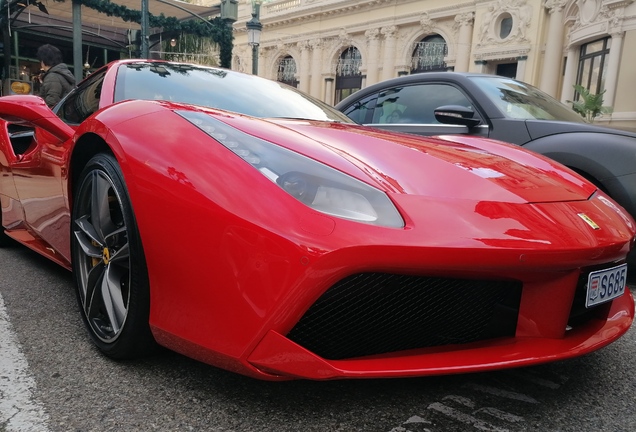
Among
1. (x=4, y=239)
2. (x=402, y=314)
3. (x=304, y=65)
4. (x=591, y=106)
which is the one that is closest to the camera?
(x=402, y=314)

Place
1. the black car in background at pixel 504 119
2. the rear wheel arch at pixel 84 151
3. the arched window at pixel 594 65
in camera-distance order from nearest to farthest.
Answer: the rear wheel arch at pixel 84 151
the black car in background at pixel 504 119
the arched window at pixel 594 65

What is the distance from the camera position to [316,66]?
27.8 metres

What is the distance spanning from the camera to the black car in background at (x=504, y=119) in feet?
10.3

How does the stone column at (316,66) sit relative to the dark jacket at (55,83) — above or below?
above

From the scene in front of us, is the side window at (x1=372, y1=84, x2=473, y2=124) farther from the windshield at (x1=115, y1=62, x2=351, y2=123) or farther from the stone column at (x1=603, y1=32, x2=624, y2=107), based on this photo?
the stone column at (x1=603, y1=32, x2=624, y2=107)

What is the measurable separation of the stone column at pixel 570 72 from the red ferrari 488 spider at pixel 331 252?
677 inches

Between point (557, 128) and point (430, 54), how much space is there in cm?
2063

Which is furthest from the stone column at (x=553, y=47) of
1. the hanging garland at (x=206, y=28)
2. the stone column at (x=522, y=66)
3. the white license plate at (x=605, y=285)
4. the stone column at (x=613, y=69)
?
the white license plate at (x=605, y=285)

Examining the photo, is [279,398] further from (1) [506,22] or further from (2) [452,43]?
(2) [452,43]

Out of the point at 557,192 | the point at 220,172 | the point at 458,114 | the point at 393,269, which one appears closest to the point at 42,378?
the point at 220,172

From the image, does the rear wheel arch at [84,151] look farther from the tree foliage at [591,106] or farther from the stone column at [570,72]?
the stone column at [570,72]

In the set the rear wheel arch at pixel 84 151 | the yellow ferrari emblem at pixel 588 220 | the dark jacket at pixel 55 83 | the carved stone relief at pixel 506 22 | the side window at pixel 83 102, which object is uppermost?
the carved stone relief at pixel 506 22

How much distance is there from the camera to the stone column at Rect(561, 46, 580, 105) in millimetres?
17031

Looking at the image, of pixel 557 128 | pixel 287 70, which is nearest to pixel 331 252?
pixel 557 128
